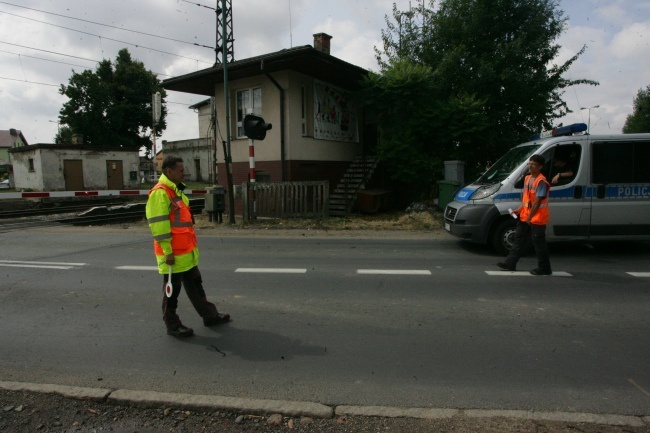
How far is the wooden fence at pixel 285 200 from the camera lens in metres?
12.7

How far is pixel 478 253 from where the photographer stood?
313 inches

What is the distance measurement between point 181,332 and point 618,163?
7781 millimetres

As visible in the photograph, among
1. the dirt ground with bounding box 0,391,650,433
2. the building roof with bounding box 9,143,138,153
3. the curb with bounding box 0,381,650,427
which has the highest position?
the building roof with bounding box 9,143,138,153

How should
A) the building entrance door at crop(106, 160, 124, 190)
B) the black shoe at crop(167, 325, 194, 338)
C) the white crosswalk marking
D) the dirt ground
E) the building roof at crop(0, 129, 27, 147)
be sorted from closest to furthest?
the dirt ground < the black shoe at crop(167, 325, 194, 338) < the white crosswalk marking < the building entrance door at crop(106, 160, 124, 190) < the building roof at crop(0, 129, 27, 147)

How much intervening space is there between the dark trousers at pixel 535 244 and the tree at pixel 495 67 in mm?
7919

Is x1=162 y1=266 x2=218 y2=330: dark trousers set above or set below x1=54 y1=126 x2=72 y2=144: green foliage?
below

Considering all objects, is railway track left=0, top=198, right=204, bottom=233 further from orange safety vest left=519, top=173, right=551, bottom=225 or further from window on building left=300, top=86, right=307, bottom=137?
orange safety vest left=519, top=173, right=551, bottom=225

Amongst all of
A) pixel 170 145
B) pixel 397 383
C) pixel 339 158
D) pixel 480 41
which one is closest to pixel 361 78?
pixel 339 158

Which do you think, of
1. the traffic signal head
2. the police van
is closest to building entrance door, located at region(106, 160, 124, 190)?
the traffic signal head

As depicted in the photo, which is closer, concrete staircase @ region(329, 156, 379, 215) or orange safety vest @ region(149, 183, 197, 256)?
orange safety vest @ region(149, 183, 197, 256)

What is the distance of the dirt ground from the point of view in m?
2.69

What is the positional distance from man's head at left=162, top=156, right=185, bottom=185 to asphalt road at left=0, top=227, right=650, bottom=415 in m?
1.60

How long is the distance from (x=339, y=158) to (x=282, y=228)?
6.16m

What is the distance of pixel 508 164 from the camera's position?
8.16 metres
